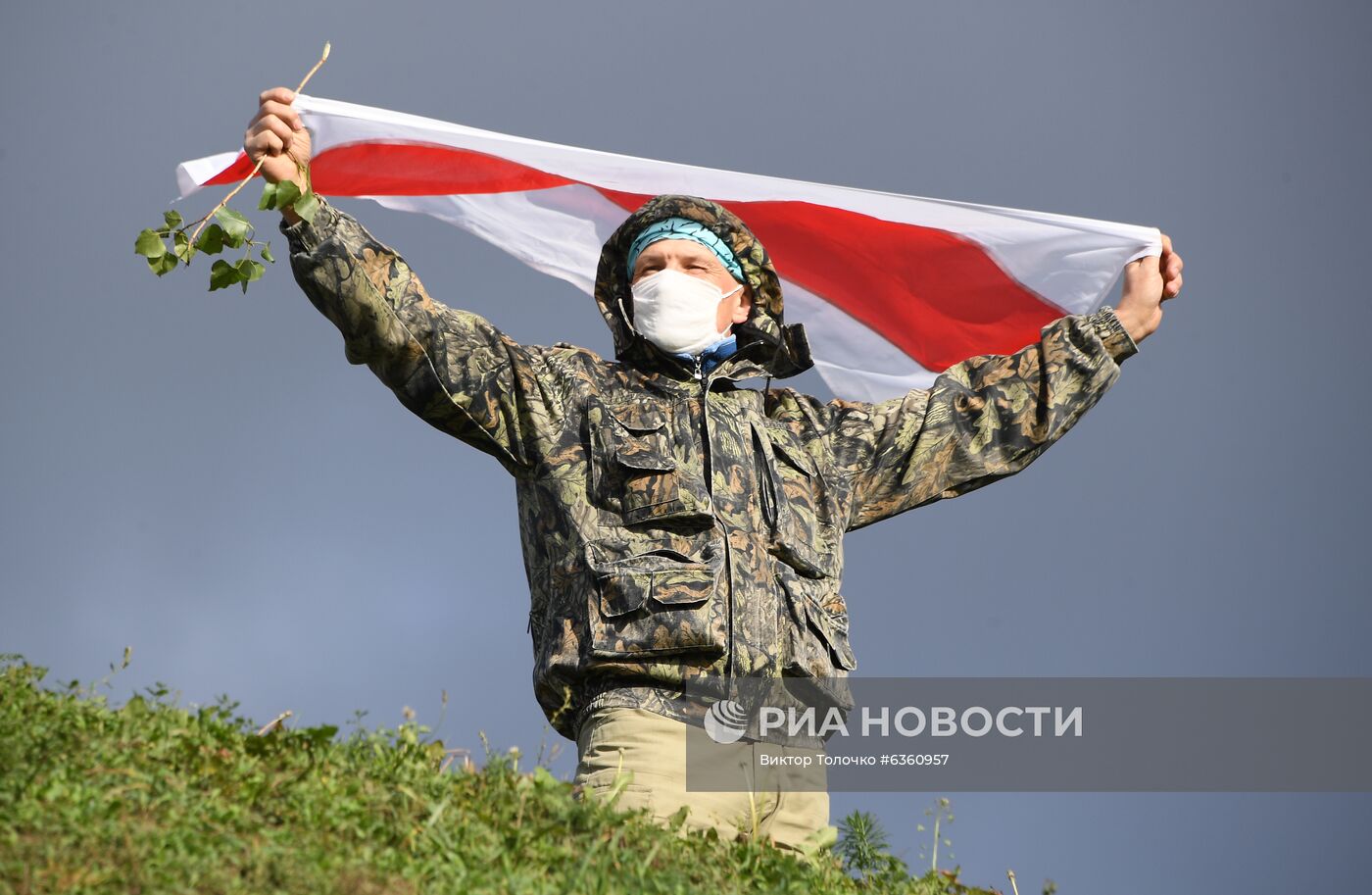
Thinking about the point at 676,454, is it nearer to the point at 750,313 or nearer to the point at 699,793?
the point at 750,313

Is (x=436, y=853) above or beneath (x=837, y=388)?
beneath

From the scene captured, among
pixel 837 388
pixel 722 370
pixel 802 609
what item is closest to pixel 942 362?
pixel 837 388

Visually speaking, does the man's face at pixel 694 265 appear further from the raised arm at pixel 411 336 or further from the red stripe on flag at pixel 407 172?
the red stripe on flag at pixel 407 172

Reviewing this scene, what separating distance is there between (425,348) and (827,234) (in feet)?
11.7

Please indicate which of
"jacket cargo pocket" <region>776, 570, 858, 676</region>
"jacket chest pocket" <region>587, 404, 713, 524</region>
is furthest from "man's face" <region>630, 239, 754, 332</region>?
"jacket cargo pocket" <region>776, 570, 858, 676</region>

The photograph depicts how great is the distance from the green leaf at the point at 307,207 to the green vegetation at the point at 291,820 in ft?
6.93

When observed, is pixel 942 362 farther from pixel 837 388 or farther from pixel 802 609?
pixel 802 609

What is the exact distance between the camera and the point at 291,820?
4945mm

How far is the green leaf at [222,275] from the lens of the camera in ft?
21.7

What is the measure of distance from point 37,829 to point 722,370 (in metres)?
4.08

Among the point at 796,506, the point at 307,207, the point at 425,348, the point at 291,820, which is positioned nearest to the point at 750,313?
the point at 796,506

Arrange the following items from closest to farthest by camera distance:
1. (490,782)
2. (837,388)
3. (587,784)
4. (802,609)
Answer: (490,782) < (587,784) < (802,609) < (837,388)

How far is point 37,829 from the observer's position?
4.48 metres

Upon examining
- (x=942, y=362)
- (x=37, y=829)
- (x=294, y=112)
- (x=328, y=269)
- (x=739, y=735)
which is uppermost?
(x=942, y=362)
